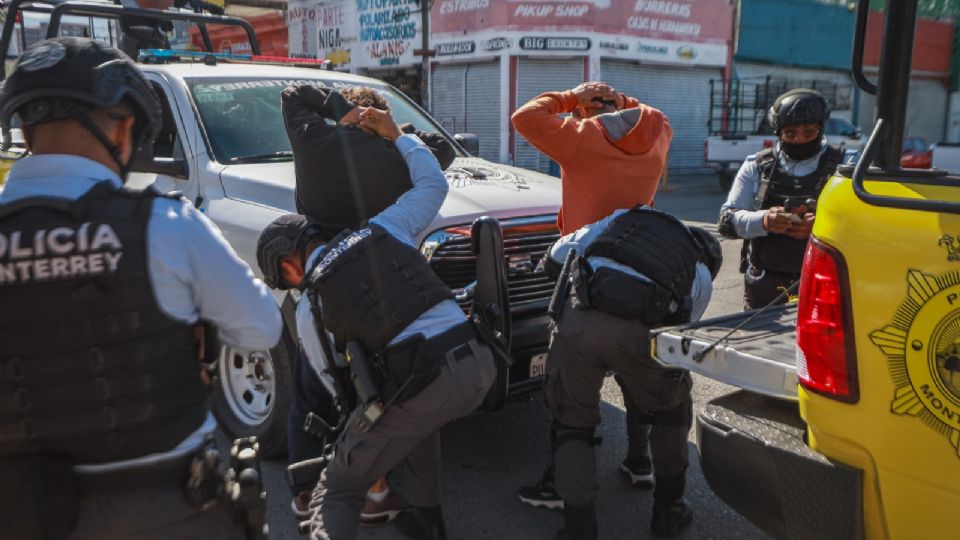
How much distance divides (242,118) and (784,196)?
3.16 metres

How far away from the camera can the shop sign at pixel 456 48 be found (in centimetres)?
2039

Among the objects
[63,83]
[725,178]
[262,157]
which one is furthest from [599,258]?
[725,178]

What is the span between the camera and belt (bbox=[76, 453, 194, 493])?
1771 millimetres

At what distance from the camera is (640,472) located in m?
3.87

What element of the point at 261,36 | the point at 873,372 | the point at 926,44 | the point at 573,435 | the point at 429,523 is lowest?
the point at 429,523

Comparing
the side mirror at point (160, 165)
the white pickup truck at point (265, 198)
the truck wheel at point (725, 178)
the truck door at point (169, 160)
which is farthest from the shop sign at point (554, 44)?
the side mirror at point (160, 165)

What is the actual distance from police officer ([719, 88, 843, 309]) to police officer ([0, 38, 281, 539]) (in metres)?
2.74

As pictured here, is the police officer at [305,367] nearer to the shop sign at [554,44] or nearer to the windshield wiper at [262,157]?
the windshield wiper at [262,157]

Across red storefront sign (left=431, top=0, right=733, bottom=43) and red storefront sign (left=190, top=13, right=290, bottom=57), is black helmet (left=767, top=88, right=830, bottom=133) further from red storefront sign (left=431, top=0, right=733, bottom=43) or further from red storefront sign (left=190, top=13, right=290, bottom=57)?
red storefront sign (left=190, top=13, right=290, bottom=57)

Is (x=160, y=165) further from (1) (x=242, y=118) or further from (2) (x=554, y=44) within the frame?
(2) (x=554, y=44)

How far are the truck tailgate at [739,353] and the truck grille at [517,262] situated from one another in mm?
1152

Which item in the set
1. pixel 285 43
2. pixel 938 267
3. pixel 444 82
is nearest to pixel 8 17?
pixel 938 267

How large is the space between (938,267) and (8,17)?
756cm

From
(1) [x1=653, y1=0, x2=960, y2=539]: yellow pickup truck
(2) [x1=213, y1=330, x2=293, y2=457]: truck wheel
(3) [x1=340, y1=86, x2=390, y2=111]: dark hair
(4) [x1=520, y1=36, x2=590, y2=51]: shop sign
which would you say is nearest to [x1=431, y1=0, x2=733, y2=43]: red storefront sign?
(4) [x1=520, y1=36, x2=590, y2=51]: shop sign
